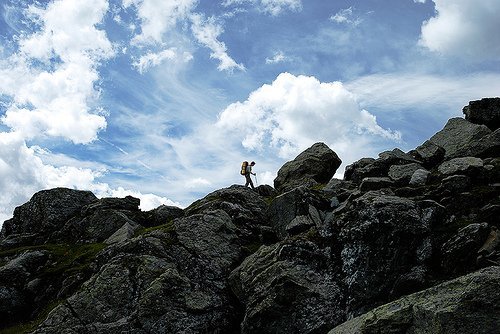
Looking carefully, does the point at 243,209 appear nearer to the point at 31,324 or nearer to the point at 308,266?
the point at 308,266

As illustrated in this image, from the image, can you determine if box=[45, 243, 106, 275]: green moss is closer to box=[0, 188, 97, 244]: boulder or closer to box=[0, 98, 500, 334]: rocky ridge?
box=[0, 98, 500, 334]: rocky ridge

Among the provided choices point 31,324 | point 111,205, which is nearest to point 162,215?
point 111,205

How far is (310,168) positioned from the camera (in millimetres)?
58156

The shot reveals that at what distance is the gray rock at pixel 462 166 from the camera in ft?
92.9

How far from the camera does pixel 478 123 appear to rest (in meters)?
44.7

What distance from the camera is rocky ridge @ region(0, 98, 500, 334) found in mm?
19438

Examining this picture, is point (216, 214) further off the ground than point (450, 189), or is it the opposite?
point (216, 214)

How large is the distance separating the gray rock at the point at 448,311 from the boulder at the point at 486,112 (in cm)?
3444

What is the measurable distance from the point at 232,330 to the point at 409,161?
23.2 metres

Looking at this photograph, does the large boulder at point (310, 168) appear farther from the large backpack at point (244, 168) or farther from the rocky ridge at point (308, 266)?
the rocky ridge at point (308, 266)

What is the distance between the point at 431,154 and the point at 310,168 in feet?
70.3

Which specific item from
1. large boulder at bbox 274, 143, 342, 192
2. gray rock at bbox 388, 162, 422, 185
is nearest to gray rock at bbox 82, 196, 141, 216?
large boulder at bbox 274, 143, 342, 192

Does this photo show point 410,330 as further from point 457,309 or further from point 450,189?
point 450,189

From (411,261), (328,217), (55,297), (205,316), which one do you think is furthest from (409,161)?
(55,297)
